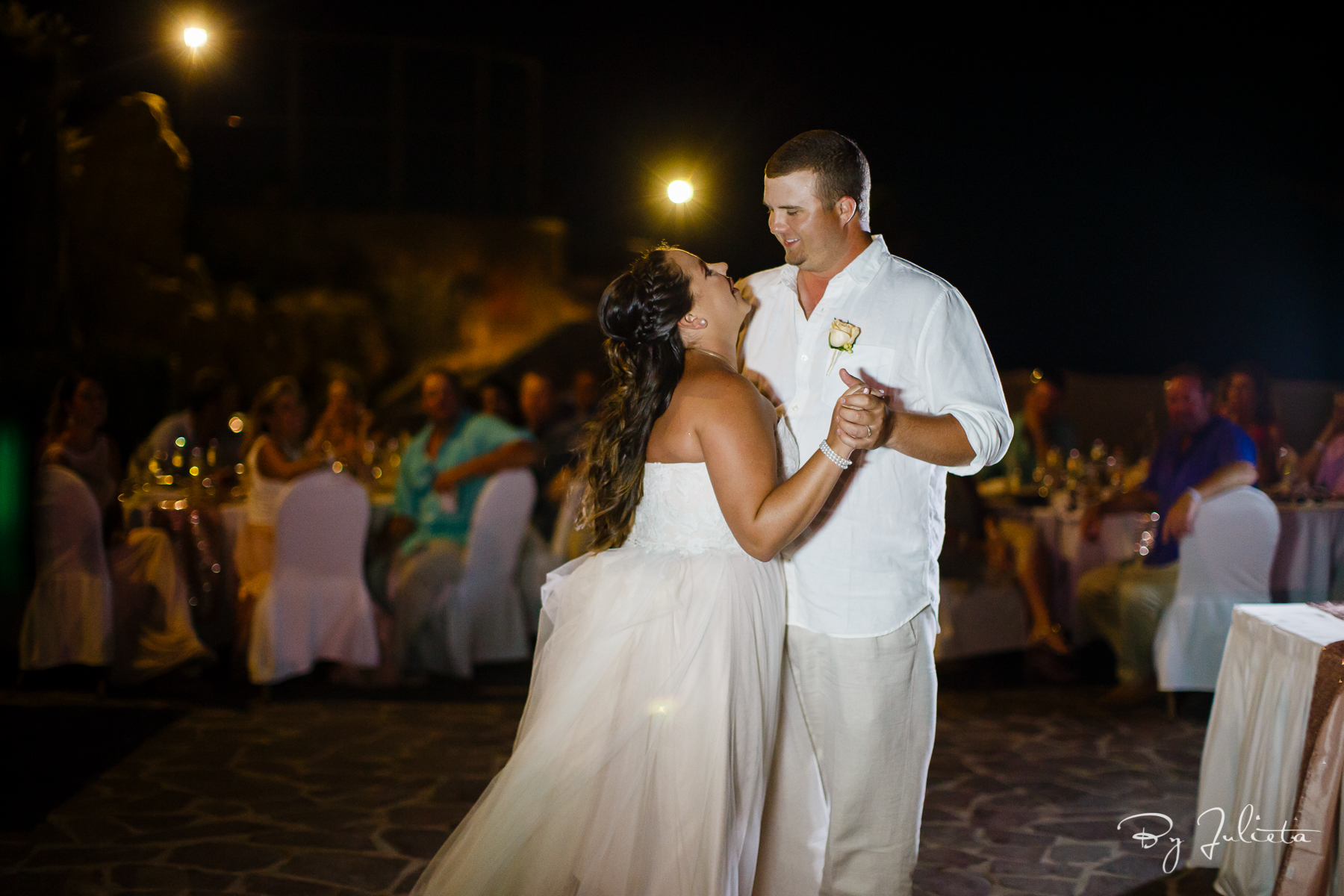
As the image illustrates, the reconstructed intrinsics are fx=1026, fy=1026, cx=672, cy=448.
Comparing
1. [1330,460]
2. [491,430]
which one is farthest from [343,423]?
[1330,460]

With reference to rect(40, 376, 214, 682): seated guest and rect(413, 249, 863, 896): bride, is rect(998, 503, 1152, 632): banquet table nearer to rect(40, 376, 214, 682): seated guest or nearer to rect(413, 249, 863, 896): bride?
rect(413, 249, 863, 896): bride

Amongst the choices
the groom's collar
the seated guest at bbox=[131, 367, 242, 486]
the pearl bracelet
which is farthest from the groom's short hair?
the seated guest at bbox=[131, 367, 242, 486]

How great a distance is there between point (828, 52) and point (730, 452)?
10175 mm

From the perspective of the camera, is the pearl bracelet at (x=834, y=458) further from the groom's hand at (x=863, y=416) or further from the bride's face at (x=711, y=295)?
the bride's face at (x=711, y=295)

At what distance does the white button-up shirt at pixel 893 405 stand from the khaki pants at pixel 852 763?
0.22ft

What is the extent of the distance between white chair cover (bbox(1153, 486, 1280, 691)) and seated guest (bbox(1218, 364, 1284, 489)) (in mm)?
925

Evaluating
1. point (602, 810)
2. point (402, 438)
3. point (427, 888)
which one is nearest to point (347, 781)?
point (427, 888)

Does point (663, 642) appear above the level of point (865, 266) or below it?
below

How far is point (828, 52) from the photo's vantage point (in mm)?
11055

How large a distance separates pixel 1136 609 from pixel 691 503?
11.6 feet

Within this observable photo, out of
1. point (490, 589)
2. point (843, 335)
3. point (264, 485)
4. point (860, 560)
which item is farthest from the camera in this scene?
point (490, 589)

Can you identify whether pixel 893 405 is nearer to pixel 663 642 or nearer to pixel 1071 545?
pixel 663 642

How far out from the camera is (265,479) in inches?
197

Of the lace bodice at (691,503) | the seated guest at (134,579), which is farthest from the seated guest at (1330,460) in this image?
the seated guest at (134,579)
